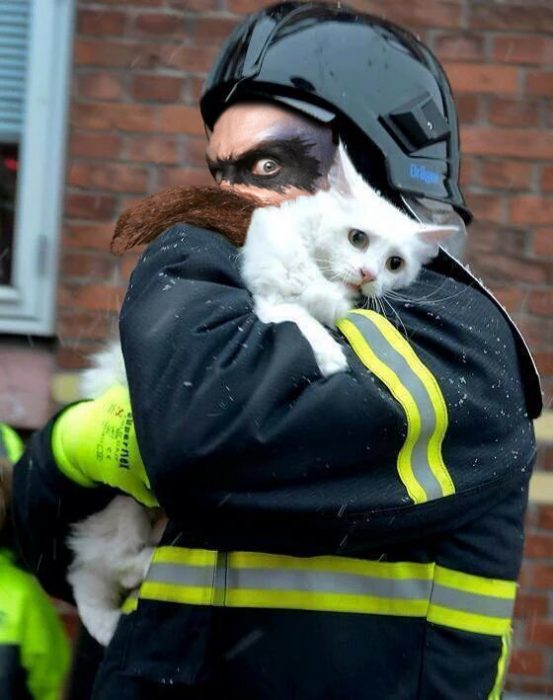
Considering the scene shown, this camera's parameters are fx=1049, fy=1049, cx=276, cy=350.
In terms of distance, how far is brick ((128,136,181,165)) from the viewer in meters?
3.48

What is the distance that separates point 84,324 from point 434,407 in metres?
2.22

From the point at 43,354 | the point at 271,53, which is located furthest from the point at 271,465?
the point at 43,354

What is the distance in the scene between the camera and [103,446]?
1.61m

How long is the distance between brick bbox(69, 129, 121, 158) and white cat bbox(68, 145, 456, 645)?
1.72 metres

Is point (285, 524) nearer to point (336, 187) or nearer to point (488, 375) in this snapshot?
point (488, 375)

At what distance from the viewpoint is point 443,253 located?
1.82m

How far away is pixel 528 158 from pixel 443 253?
1.83 m

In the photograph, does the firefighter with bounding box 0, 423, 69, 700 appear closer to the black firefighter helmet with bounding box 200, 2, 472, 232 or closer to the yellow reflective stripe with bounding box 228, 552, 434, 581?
the yellow reflective stripe with bounding box 228, 552, 434, 581

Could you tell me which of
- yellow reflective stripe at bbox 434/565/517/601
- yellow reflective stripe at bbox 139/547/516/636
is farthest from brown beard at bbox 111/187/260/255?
yellow reflective stripe at bbox 434/565/517/601

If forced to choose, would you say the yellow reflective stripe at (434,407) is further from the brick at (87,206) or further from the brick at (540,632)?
the brick at (540,632)

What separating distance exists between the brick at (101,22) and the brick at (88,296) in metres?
0.83

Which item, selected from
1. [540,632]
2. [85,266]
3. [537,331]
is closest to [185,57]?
[85,266]

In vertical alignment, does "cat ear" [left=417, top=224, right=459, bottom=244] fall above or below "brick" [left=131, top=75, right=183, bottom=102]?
above

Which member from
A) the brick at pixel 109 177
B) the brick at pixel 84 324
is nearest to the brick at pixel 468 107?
the brick at pixel 109 177
